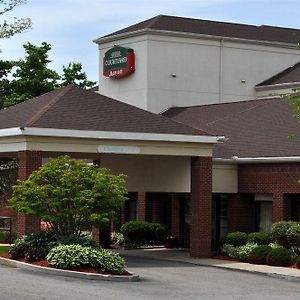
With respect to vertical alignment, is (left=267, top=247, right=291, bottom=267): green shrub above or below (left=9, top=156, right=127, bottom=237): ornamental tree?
below

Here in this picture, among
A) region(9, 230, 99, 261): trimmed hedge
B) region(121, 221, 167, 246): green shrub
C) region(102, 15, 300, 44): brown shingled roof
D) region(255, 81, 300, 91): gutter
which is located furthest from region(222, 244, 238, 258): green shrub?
region(102, 15, 300, 44): brown shingled roof

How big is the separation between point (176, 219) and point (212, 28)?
633 inches

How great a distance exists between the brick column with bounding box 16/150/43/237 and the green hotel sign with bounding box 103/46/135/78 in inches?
820

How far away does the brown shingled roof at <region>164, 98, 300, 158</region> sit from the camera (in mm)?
36812

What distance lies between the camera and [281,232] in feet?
107

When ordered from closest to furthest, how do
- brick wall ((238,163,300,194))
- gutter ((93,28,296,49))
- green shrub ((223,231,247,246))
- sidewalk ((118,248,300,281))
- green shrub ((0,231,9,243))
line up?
sidewalk ((118,248,300,281)) < green shrub ((223,231,247,246)) < brick wall ((238,163,300,194)) < green shrub ((0,231,9,243)) < gutter ((93,28,296,49))

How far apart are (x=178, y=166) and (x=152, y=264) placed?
557cm

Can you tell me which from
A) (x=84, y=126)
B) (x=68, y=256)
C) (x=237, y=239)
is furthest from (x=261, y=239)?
(x=68, y=256)

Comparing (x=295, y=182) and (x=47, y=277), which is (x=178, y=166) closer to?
(x=295, y=182)

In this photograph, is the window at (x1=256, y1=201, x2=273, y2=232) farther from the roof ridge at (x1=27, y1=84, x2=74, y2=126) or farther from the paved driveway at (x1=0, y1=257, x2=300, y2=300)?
the roof ridge at (x1=27, y1=84, x2=74, y2=126)

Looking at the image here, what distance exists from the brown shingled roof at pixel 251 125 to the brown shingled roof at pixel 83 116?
12.6 feet

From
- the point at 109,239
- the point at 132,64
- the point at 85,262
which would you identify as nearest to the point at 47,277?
the point at 85,262

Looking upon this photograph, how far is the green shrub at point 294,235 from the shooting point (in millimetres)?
32312

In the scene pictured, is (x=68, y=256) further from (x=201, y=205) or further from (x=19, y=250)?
(x=201, y=205)
